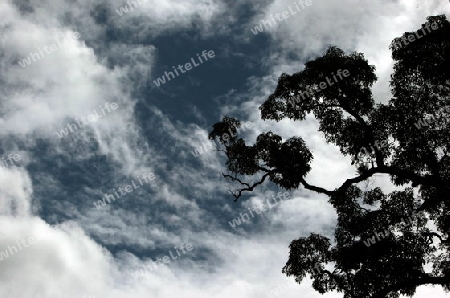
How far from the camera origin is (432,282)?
1528cm

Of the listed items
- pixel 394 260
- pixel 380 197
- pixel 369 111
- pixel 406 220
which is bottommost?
pixel 394 260

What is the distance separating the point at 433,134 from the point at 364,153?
3050 mm

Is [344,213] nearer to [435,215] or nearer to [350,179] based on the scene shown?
[350,179]

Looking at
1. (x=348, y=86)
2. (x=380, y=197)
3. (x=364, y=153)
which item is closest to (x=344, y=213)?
(x=380, y=197)

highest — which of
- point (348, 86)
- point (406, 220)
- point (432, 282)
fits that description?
point (348, 86)

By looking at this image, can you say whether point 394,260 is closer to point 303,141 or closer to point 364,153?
point 364,153

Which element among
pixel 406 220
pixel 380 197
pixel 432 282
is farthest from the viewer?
pixel 380 197

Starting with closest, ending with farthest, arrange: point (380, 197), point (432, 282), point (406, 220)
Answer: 1. point (432, 282)
2. point (406, 220)
3. point (380, 197)

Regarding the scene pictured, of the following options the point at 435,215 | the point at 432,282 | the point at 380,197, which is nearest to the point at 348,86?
the point at 380,197

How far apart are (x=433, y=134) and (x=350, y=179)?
4.20m

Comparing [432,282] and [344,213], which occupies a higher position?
[344,213]

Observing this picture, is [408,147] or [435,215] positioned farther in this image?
[435,215]

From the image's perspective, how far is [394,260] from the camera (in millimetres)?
15461

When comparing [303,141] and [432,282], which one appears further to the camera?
[303,141]
